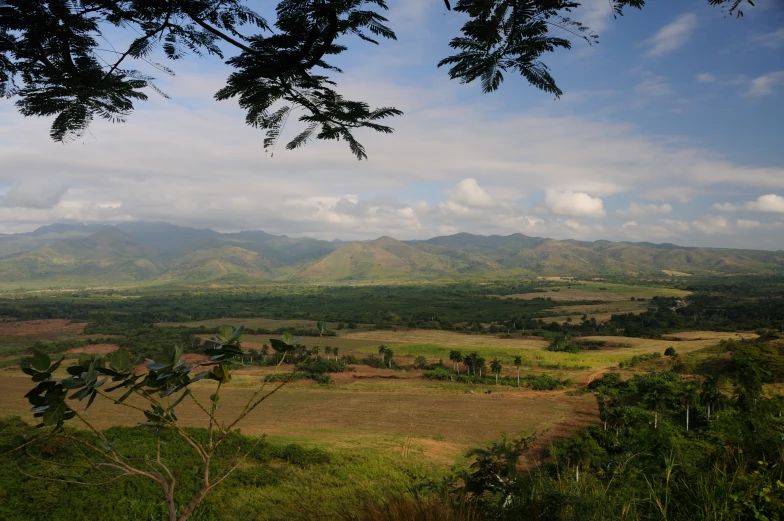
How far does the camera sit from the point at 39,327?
6072 centimetres

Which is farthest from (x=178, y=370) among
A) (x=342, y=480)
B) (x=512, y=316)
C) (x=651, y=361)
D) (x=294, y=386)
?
(x=512, y=316)

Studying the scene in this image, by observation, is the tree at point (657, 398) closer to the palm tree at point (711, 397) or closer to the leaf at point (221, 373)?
the palm tree at point (711, 397)

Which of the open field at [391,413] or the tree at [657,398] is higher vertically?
the tree at [657,398]

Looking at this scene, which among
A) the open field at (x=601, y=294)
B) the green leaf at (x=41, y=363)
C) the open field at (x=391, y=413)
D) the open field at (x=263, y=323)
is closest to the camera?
the green leaf at (x=41, y=363)

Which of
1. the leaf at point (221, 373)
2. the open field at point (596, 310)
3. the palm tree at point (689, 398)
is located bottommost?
the open field at point (596, 310)

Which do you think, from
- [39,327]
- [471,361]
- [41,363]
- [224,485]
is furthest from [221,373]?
[39,327]

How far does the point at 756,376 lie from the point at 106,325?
71539 millimetres

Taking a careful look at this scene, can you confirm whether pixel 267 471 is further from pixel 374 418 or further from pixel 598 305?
pixel 598 305

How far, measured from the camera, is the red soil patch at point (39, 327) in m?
57.8

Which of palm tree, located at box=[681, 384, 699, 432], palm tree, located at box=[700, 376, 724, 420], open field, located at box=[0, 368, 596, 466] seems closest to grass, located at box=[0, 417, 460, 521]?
open field, located at box=[0, 368, 596, 466]

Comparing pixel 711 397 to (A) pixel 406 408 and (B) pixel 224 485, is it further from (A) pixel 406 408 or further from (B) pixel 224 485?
(B) pixel 224 485

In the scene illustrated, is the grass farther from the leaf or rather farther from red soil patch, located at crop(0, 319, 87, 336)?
red soil patch, located at crop(0, 319, 87, 336)

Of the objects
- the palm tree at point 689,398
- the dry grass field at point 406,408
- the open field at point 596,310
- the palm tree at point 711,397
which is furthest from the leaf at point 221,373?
the open field at point 596,310

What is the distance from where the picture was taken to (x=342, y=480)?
43.9ft
